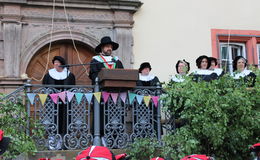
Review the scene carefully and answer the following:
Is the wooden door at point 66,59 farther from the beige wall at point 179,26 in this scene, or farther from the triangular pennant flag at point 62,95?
the triangular pennant flag at point 62,95

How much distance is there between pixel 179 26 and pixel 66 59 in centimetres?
277

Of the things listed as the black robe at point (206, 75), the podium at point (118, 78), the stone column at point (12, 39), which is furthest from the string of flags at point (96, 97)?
the stone column at point (12, 39)

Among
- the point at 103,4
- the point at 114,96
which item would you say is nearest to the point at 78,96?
the point at 114,96

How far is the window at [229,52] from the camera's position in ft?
38.0

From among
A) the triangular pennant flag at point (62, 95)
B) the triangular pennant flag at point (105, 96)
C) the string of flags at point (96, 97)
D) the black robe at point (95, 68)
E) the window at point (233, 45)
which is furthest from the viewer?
the window at point (233, 45)

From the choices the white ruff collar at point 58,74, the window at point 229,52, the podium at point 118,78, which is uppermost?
the window at point 229,52

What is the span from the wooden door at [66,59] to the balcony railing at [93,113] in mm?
2000

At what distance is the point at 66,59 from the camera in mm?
10625

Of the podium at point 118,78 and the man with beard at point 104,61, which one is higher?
the man with beard at point 104,61

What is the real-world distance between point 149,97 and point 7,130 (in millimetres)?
2526

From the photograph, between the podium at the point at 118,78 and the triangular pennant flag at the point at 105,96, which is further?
the triangular pennant flag at the point at 105,96

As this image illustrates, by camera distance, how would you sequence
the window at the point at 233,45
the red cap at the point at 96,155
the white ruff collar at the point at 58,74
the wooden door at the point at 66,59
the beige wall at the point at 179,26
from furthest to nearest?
1. the window at the point at 233,45
2. the beige wall at the point at 179,26
3. the wooden door at the point at 66,59
4. the white ruff collar at the point at 58,74
5. the red cap at the point at 96,155

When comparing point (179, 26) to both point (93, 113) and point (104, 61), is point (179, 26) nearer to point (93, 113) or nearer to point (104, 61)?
point (104, 61)

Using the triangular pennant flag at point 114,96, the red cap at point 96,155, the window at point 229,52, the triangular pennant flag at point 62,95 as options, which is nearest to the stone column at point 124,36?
the window at point 229,52
